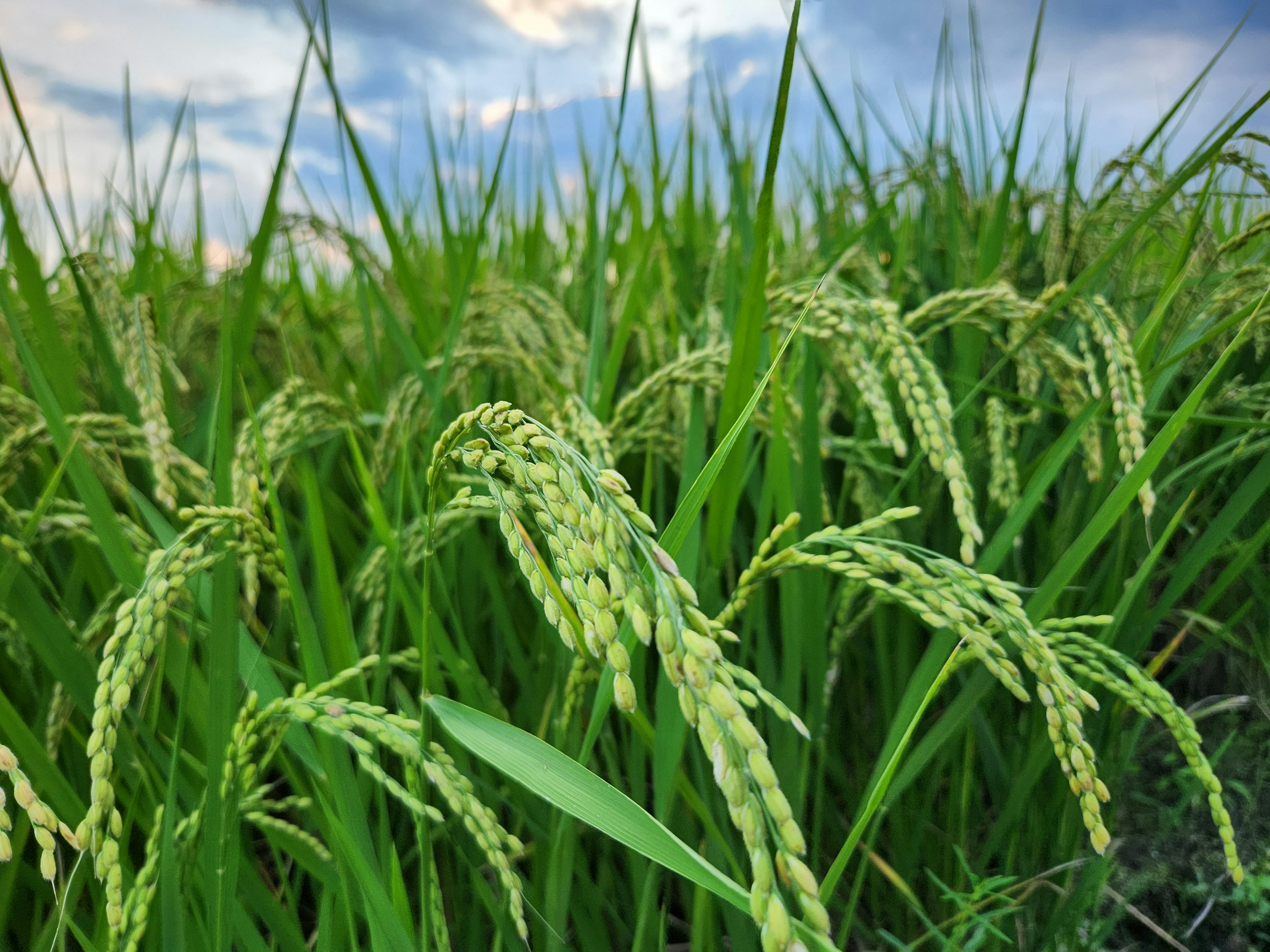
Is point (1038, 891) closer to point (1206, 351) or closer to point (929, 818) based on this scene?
point (929, 818)

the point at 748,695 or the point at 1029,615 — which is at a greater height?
the point at 748,695

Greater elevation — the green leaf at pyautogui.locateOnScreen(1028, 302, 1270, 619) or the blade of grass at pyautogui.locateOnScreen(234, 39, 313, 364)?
the blade of grass at pyautogui.locateOnScreen(234, 39, 313, 364)

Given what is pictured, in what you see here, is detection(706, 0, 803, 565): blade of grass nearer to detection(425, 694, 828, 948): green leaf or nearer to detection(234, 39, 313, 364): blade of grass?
detection(425, 694, 828, 948): green leaf

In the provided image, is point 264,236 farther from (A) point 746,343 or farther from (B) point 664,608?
(B) point 664,608

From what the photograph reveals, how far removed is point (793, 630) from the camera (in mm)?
1220

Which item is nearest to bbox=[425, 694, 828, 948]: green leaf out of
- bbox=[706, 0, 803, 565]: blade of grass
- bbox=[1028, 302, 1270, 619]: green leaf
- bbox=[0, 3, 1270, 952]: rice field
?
bbox=[0, 3, 1270, 952]: rice field

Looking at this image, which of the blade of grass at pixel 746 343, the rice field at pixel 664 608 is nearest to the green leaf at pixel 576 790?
the rice field at pixel 664 608

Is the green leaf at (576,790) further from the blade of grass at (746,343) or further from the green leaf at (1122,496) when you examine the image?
Result: the green leaf at (1122,496)

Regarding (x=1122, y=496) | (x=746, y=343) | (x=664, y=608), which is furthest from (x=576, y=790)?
(x=1122, y=496)

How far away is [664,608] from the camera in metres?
0.46

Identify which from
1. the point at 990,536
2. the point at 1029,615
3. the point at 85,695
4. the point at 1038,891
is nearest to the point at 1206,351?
the point at 990,536

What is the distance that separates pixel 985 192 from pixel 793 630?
2318 millimetres

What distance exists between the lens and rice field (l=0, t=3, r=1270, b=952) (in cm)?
74

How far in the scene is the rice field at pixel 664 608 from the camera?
29.0 inches
